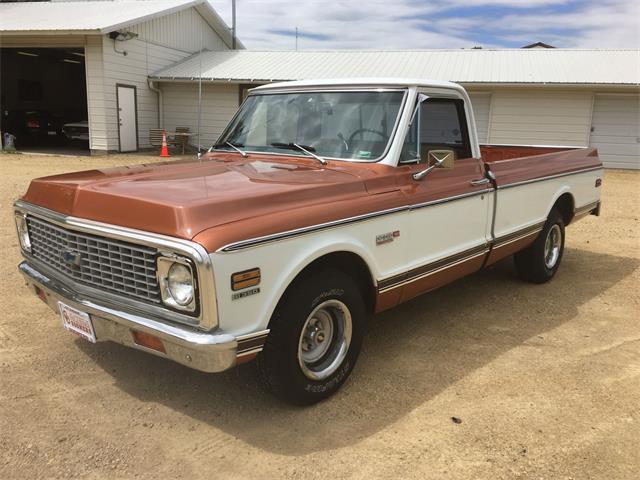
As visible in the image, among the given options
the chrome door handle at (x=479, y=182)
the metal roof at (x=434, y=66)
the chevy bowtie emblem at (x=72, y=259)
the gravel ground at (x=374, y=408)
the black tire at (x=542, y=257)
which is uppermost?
the metal roof at (x=434, y=66)

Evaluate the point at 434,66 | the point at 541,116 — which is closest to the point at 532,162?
the point at 541,116

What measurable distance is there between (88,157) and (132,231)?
16.1 m

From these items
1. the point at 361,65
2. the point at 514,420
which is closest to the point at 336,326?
the point at 514,420

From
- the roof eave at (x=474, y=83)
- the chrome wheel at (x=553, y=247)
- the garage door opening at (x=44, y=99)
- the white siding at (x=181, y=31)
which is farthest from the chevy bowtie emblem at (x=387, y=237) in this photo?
the garage door opening at (x=44, y=99)

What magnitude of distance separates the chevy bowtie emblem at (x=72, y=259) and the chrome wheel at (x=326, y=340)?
128 cm

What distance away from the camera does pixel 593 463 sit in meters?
2.80

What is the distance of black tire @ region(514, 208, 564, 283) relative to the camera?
5.57 m

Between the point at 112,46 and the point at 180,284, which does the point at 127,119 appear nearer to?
the point at 112,46

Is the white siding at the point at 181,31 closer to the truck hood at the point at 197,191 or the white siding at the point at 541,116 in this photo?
the white siding at the point at 541,116

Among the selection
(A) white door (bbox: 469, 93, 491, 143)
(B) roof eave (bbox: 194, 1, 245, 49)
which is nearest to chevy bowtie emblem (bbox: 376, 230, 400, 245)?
(A) white door (bbox: 469, 93, 491, 143)

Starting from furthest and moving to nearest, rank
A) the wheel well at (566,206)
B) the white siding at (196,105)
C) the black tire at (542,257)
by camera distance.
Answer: the white siding at (196,105)
the wheel well at (566,206)
the black tire at (542,257)

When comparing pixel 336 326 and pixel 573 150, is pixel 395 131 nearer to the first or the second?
pixel 336 326

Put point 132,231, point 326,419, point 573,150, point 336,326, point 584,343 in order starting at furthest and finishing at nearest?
point 573,150
point 584,343
point 336,326
point 326,419
point 132,231

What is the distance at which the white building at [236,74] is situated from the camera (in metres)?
17.4
